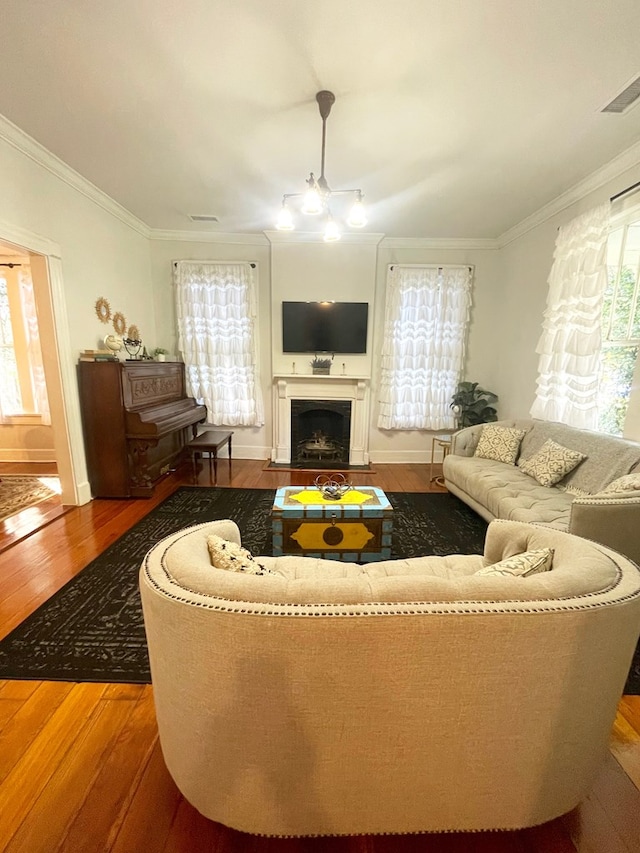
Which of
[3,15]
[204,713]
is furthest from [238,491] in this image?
[3,15]

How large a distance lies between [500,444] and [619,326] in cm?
131

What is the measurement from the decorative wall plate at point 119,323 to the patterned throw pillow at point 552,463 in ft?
14.0

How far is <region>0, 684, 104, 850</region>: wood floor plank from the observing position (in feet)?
3.57

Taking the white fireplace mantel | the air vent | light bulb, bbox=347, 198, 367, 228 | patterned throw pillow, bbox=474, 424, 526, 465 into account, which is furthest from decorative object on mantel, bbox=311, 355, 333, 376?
the air vent

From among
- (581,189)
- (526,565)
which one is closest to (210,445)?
(526,565)

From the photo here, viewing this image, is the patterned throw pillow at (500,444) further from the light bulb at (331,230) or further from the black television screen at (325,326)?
the light bulb at (331,230)

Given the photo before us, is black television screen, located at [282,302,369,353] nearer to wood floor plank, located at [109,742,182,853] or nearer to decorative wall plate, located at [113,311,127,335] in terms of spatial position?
decorative wall plate, located at [113,311,127,335]

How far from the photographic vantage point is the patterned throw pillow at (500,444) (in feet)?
10.9

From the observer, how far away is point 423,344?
4.56m

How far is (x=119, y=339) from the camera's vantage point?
3.61 m

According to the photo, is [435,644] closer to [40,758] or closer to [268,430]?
[40,758]

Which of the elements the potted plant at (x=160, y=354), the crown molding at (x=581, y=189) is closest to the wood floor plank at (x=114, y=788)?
the potted plant at (x=160, y=354)

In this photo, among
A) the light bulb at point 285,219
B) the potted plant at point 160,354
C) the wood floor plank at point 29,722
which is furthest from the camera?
the potted plant at point 160,354

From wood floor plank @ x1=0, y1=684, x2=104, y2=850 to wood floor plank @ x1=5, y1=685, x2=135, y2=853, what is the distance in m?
0.02
